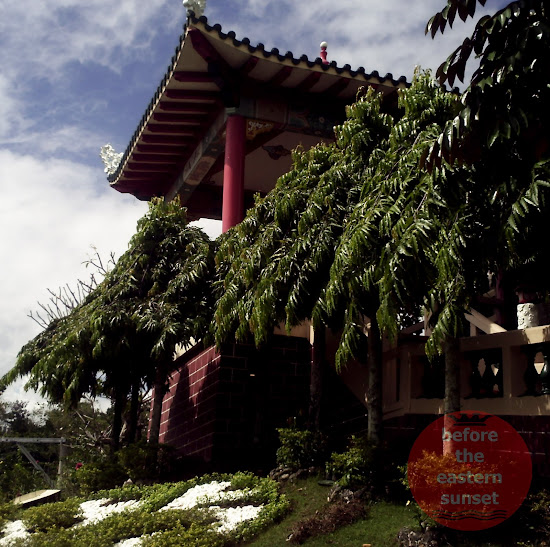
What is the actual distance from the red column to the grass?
254 inches

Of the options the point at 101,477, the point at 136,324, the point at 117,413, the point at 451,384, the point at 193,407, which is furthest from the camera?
the point at 117,413

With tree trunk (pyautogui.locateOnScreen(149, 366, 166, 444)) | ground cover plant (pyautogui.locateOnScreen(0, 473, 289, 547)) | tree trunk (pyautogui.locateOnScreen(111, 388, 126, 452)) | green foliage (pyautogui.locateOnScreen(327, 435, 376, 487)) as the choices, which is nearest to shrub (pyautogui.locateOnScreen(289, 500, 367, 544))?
green foliage (pyautogui.locateOnScreen(327, 435, 376, 487))

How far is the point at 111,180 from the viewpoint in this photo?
1998 centimetres

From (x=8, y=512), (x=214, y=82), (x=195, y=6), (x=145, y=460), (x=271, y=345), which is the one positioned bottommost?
(x=8, y=512)

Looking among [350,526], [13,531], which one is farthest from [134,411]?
[350,526]

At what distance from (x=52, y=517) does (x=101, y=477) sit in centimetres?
209

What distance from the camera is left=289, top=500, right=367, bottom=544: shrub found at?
8211 millimetres

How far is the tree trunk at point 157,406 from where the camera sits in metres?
13.1

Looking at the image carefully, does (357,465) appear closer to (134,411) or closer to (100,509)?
(100,509)

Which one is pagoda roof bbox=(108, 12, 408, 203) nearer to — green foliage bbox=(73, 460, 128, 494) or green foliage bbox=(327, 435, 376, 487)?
green foliage bbox=(73, 460, 128, 494)

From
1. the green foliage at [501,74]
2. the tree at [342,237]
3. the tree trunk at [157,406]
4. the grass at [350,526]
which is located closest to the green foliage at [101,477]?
the tree trunk at [157,406]

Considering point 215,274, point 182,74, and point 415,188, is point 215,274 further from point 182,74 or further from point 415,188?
point 415,188

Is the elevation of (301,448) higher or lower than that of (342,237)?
lower

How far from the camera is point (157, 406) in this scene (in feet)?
43.9
